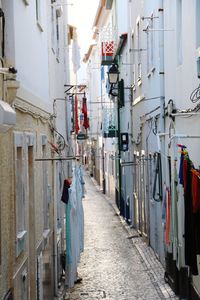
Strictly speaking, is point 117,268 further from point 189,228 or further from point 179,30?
point 189,228

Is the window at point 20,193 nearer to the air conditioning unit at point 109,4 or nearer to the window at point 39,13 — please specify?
the window at point 39,13

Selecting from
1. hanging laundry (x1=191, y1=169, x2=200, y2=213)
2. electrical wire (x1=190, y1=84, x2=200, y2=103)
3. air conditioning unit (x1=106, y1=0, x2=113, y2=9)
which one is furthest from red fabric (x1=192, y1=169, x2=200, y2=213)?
air conditioning unit (x1=106, y1=0, x2=113, y2=9)

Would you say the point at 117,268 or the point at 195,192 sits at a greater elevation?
the point at 195,192

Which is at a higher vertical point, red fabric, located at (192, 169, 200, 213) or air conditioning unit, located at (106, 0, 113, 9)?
air conditioning unit, located at (106, 0, 113, 9)

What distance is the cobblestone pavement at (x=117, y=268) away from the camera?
44.3 feet

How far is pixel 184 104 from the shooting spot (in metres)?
12.3

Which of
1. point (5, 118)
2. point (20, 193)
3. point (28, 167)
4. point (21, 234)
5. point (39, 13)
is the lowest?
point (21, 234)

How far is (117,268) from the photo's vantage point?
16.3 m

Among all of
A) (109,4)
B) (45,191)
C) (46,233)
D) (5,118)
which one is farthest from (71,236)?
(109,4)

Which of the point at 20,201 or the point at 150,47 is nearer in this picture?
the point at 20,201

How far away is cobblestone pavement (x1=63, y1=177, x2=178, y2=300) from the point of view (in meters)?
13.5

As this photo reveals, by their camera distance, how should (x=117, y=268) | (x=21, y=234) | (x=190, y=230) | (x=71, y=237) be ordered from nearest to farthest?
(x=21, y=234) → (x=190, y=230) → (x=71, y=237) → (x=117, y=268)

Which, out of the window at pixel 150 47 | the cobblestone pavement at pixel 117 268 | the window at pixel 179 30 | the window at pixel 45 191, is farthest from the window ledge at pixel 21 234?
the window at pixel 150 47

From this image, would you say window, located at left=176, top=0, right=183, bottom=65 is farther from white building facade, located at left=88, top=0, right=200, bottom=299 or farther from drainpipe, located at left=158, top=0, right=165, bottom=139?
drainpipe, located at left=158, top=0, right=165, bottom=139
